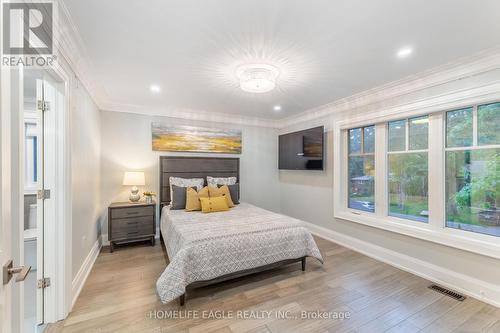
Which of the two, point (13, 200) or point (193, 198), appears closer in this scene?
point (13, 200)

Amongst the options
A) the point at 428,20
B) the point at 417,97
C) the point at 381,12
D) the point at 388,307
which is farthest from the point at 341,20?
the point at 388,307

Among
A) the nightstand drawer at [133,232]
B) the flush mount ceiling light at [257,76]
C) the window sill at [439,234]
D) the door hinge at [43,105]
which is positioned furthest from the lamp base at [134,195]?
the window sill at [439,234]

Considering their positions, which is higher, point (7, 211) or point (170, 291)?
point (7, 211)

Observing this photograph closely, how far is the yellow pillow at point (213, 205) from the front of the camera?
3.53 meters

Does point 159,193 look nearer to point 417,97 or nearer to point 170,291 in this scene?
point 170,291

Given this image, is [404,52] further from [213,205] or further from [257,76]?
[213,205]

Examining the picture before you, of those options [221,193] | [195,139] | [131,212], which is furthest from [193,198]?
[195,139]

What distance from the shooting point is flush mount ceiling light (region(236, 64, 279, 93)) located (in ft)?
7.98

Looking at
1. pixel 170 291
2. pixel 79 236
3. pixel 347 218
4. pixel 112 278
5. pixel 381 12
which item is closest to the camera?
pixel 381 12

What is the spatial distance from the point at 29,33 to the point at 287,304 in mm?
2990

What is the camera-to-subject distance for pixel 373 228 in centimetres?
336

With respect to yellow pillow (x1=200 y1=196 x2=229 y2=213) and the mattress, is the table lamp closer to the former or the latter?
the mattress

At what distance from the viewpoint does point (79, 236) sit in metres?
2.47

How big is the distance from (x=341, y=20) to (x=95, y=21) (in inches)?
76.8
